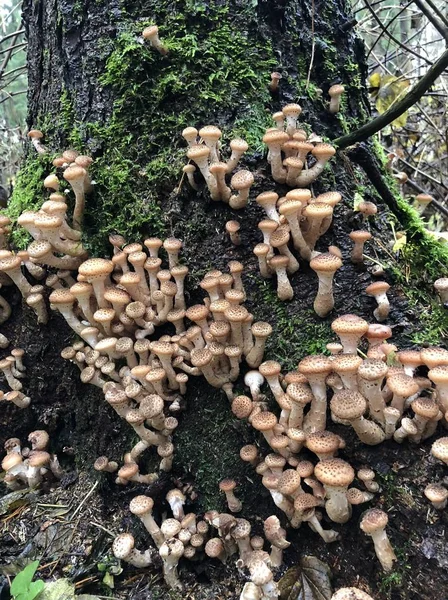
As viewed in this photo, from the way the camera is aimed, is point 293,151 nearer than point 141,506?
No

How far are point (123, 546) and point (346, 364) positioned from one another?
142 centimetres

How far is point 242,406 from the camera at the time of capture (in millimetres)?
2379

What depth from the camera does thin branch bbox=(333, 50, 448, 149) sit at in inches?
86.4

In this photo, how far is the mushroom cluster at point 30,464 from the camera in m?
2.89

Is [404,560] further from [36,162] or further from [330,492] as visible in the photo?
[36,162]

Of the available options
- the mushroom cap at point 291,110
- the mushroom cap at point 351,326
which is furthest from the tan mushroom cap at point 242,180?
the mushroom cap at point 351,326

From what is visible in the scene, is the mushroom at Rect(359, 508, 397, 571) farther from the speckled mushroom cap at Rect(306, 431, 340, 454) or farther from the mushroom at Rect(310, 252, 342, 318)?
the mushroom at Rect(310, 252, 342, 318)

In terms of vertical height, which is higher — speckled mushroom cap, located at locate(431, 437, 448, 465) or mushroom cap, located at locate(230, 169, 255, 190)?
mushroom cap, located at locate(230, 169, 255, 190)

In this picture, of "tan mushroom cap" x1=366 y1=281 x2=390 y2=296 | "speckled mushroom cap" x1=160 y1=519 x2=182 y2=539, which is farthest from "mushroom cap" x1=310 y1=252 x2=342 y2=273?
"speckled mushroom cap" x1=160 y1=519 x2=182 y2=539

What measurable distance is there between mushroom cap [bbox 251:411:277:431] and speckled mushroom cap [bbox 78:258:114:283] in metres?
1.14

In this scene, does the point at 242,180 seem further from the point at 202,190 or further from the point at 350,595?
the point at 350,595

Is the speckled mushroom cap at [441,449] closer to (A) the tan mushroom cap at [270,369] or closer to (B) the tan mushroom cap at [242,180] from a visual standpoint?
(A) the tan mushroom cap at [270,369]

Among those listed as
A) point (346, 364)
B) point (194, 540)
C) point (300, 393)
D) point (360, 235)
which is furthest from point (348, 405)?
point (194, 540)

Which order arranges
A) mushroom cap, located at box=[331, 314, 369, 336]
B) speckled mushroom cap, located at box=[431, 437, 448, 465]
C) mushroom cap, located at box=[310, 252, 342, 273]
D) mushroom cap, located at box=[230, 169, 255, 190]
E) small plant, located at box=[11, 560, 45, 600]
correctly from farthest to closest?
mushroom cap, located at box=[230, 169, 255, 190] → mushroom cap, located at box=[310, 252, 342, 273] → small plant, located at box=[11, 560, 45, 600] → mushroom cap, located at box=[331, 314, 369, 336] → speckled mushroom cap, located at box=[431, 437, 448, 465]
